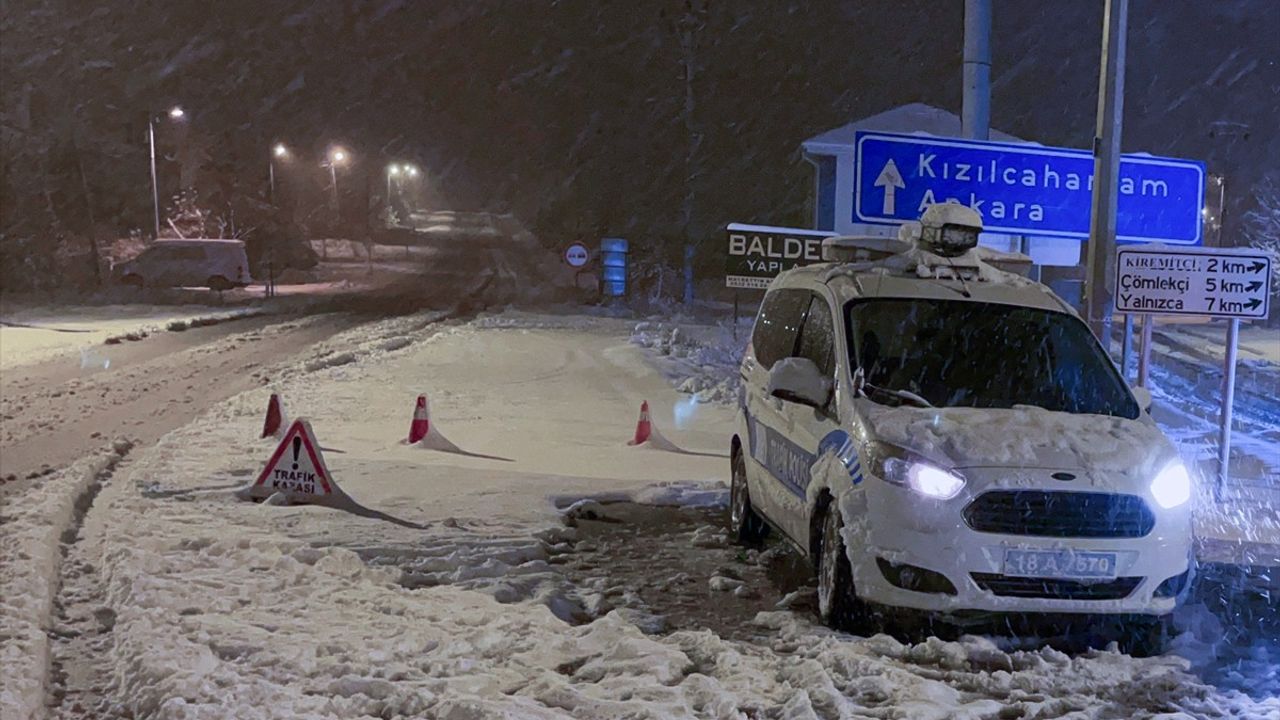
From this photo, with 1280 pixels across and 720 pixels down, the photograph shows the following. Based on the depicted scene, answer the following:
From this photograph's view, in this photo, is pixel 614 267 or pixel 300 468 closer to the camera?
pixel 300 468

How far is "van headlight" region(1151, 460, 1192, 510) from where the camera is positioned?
564 centimetres

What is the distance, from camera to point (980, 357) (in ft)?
22.2

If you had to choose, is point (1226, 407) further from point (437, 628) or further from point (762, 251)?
point (762, 251)

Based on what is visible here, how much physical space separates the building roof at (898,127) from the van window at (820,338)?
2257 cm

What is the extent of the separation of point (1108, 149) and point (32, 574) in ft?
29.0

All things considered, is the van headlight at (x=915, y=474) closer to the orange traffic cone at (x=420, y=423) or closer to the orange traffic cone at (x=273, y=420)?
the orange traffic cone at (x=420, y=423)

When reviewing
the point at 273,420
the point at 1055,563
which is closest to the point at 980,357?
the point at 1055,563

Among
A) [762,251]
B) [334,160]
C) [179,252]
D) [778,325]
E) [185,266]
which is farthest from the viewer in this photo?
[334,160]

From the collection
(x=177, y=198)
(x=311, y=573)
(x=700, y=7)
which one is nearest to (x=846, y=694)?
(x=311, y=573)

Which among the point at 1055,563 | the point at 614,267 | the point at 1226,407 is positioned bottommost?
the point at 1055,563

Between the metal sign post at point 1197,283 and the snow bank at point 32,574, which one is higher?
the metal sign post at point 1197,283

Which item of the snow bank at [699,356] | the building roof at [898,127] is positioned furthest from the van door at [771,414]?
the building roof at [898,127]

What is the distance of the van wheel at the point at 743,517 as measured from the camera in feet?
26.5

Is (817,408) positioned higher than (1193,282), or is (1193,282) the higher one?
(1193,282)
